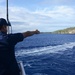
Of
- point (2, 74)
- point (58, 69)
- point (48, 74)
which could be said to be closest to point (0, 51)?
point (2, 74)

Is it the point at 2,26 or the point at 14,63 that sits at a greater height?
the point at 2,26

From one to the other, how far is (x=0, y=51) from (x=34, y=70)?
580 inches

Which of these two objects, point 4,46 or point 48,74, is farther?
point 48,74

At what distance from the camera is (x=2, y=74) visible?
15.0 feet

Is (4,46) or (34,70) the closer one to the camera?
(4,46)

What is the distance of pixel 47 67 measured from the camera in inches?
819

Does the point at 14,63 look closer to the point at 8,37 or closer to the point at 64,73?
the point at 8,37

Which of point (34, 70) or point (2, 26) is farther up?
point (2, 26)

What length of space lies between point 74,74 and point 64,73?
0.76 m

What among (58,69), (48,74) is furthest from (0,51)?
(58,69)

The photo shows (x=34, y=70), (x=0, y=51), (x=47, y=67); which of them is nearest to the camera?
(x=0, y=51)

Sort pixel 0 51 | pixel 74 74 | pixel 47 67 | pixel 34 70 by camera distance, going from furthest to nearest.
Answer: pixel 47 67 → pixel 34 70 → pixel 74 74 → pixel 0 51

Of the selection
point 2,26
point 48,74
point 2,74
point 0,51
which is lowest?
point 48,74

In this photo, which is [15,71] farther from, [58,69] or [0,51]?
[58,69]
